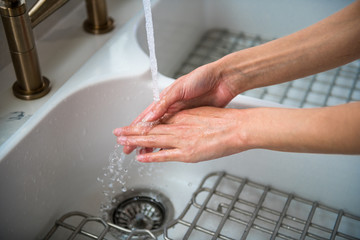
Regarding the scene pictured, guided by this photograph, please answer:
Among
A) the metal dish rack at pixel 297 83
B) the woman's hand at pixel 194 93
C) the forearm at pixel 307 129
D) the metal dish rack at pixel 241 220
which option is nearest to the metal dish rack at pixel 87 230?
the metal dish rack at pixel 241 220

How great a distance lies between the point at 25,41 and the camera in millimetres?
760

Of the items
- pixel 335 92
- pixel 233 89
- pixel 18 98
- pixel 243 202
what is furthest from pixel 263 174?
pixel 18 98

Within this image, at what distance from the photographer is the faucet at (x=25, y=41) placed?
724 mm

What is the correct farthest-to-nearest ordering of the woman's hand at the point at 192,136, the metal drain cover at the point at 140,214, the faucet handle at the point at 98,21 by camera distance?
the faucet handle at the point at 98,21 < the metal drain cover at the point at 140,214 < the woman's hand at the point at 192,136

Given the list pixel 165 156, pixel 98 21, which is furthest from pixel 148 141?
pixel 98 21

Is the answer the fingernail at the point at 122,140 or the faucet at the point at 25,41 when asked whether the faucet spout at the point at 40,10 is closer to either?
the faucet at the point at 25,41

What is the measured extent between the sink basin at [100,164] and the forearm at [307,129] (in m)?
0.20

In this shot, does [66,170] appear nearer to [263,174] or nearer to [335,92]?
[263,174]

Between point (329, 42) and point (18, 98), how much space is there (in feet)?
1.82

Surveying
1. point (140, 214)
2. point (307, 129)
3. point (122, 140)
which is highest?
point (307, 129)

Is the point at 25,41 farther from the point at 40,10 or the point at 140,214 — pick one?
the point at 140,214

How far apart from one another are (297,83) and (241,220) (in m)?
0.43

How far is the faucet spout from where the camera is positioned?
794 millimetres

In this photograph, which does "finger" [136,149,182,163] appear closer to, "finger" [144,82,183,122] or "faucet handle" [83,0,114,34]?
"finger" [144,82,183,122]
